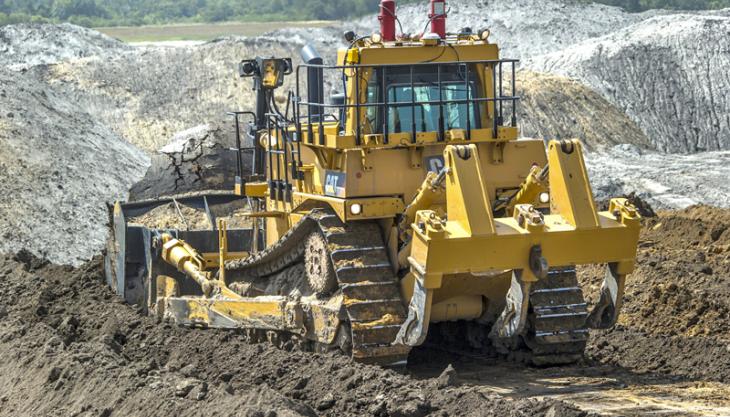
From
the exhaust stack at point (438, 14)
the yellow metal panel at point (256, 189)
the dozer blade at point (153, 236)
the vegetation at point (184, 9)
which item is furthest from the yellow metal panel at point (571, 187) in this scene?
the vegetation at point (184, 9)

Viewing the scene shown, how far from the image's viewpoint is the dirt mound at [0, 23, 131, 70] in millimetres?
37094

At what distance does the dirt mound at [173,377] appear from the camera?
9055mm

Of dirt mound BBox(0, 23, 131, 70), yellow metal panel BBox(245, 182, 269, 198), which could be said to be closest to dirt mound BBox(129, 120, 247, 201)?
yellow metal panel BBox(245, 182, 269, 198)

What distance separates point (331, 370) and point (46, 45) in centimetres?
2953

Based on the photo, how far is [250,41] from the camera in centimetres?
3797

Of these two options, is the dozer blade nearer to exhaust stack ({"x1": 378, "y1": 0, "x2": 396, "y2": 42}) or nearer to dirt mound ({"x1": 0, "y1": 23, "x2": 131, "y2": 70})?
exhaust stack ({"x1": 378, "y1": 0, "x2": 396, "y2": 42})

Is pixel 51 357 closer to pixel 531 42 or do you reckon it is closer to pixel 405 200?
pixel 405 200

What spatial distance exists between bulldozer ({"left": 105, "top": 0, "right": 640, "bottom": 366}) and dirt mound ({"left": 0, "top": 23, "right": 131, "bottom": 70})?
84.0 ft

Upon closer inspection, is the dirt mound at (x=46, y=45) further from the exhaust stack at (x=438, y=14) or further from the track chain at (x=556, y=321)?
the track chain at (x=556, y=321)

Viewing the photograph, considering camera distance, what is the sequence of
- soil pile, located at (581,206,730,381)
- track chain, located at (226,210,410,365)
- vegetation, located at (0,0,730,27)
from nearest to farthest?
1. track chain, located at (226,210,410,365)
2. soil pile, located at (581,206,730,381)
3. vegetation, located at (0,0,730,27)

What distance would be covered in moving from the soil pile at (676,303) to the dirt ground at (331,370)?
23 mm

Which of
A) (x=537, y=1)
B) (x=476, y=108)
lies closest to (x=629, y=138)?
(x=537, y=1)

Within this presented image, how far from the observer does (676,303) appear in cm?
1416

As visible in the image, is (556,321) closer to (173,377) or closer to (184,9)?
(173,377)
